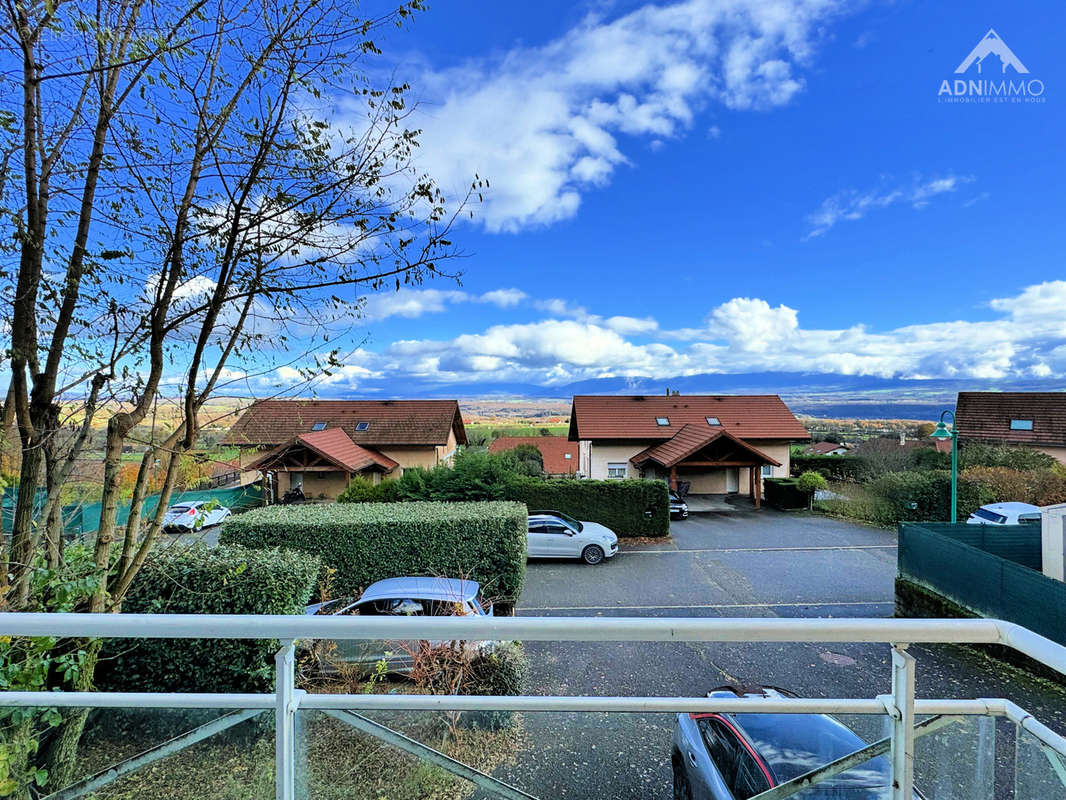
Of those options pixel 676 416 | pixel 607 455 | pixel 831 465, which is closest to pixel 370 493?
pixel 607 455

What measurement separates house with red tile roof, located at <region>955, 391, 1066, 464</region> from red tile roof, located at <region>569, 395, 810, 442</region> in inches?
251

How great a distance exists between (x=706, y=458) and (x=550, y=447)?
647 inches

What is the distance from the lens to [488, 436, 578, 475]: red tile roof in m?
30.8

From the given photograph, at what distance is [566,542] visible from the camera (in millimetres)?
11188

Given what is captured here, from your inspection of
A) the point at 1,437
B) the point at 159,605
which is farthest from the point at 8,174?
the point at 159,605

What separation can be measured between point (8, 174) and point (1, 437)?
122cm

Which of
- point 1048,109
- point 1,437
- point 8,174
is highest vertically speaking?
point 1048,109

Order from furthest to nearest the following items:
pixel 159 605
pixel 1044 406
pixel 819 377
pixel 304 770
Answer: pixel 819 377, pixel 1044 406, pixel 159 605, pixel 304 770

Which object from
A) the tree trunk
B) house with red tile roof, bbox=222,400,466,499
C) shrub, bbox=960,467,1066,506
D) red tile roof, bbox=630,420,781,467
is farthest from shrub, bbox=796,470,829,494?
the tree trunk

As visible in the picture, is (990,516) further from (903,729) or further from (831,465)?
(903,729)

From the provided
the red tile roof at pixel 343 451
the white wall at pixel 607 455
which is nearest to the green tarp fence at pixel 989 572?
the white wall at pixel 607 455

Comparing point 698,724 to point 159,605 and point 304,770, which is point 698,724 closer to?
point 304,770

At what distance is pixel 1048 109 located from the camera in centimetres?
834

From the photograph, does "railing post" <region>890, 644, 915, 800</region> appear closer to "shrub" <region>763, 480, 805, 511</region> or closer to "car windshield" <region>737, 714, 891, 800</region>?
"car windshield" <region>737, 714, 891, 800</region>
